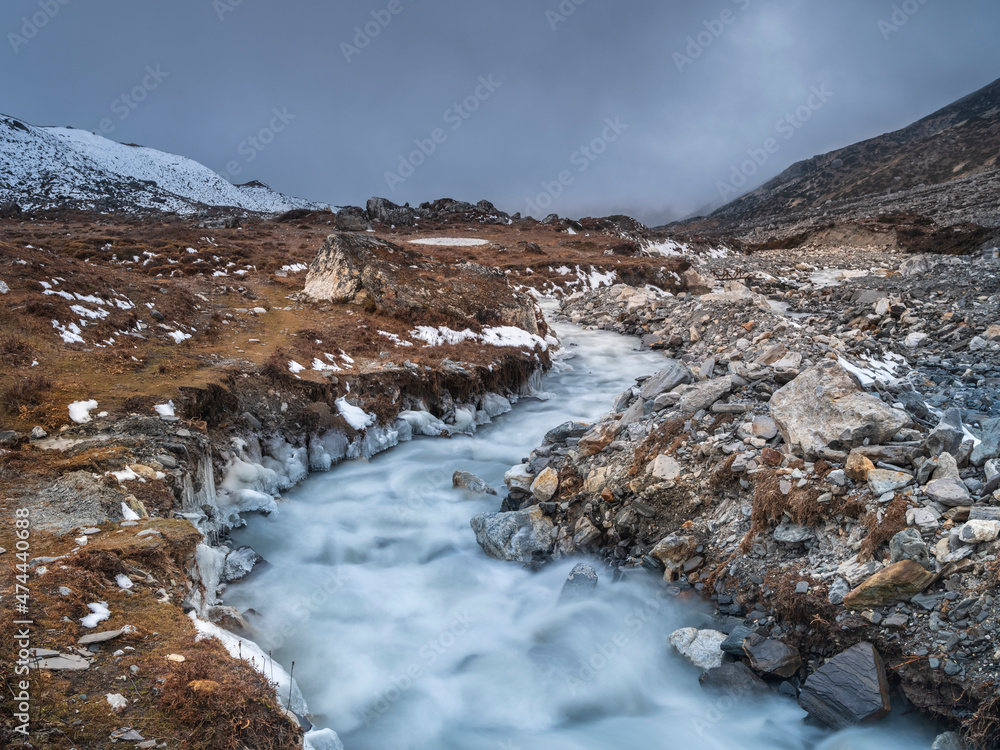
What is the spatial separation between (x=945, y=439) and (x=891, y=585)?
2463 millimetres

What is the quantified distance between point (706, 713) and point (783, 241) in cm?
8008

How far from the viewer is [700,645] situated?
7129 millimetres

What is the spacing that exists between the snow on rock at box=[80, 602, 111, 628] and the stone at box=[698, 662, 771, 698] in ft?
23.7

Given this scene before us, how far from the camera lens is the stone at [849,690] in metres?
5.62

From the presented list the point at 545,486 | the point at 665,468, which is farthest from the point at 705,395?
the point at 545,486

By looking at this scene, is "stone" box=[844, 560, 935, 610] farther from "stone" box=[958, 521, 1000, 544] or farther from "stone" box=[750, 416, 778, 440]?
"stone" box=[750, 416, 778, 440]

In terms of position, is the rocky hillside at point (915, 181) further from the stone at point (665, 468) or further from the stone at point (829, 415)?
the stone at point (665, 468)

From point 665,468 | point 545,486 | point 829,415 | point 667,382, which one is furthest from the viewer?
point 667,382

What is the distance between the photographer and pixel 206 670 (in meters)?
4.71

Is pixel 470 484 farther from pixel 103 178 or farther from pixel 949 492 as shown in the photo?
pixel 103 178

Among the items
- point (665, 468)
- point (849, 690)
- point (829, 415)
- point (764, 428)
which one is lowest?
point (849, 690)

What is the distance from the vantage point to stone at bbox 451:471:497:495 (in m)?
12.2

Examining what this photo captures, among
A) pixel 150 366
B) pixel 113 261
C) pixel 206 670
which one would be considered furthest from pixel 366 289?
pixel 206 670

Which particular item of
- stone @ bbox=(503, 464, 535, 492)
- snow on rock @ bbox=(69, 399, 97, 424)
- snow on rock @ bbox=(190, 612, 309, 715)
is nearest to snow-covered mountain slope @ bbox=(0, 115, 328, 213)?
snow on rock @ bbox=(69, 399, 97, 424)
